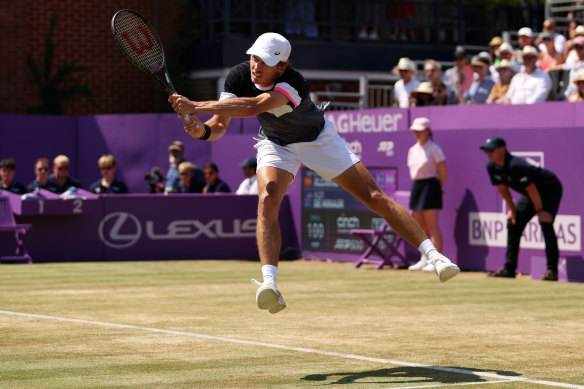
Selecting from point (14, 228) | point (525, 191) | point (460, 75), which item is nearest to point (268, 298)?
point (525, 191)

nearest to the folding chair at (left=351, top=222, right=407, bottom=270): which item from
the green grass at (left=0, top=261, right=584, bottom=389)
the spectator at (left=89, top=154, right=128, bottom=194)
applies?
the green grass at (left=0, top=261, right=584, bottom=389)

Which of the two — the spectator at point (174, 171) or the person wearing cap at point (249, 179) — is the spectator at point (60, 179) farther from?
the person wearing cap at point (249, 179)

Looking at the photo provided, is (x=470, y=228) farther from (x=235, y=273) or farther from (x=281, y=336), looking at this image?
(x=281, y=336)

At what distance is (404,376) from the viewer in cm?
739

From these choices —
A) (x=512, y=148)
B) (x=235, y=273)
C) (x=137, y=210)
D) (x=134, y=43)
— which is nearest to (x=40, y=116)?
(x=137, y=210)

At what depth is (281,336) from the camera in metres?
9.29

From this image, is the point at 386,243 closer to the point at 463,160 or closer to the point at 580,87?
the point at 463,160

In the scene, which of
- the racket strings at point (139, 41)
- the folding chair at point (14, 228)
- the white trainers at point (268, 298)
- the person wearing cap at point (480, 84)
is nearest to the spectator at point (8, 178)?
the folding chair at point (14, 228)

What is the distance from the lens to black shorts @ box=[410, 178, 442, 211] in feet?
54.9

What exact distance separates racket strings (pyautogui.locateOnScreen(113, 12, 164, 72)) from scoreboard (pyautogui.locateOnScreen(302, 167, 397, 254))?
9358mm

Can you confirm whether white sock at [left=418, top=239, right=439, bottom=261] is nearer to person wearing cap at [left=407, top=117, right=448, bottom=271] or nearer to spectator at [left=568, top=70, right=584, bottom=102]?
person wearing cap at [left=407, top=117, right=448, bottom=271]

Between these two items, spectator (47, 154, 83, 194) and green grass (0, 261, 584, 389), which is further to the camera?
spectator (47, 154, 83, 194)

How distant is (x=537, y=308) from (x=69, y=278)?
6188mm

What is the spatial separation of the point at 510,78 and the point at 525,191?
4.13 metres
